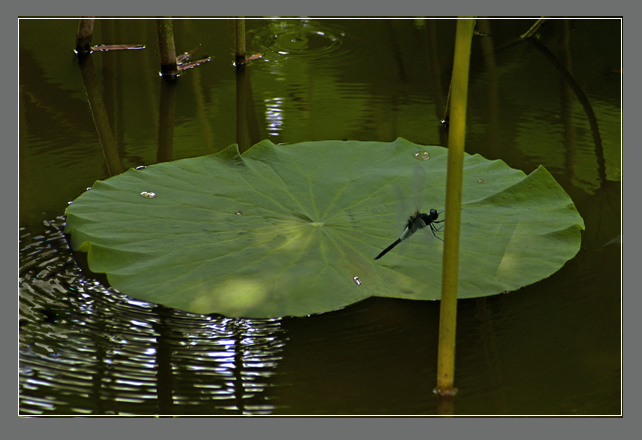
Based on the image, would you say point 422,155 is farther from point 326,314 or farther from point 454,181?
point 454,181

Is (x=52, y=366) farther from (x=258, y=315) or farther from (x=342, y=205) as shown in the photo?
(x=342, y=205)

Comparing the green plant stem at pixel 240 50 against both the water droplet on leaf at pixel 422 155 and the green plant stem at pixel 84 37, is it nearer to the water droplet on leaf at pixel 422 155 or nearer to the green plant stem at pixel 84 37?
the green plant stem at pixel 84 37

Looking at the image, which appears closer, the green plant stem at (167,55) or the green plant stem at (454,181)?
the green plant stem at (454,181)

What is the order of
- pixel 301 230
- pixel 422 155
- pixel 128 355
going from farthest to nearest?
pixel 422 155
pixel 301 230
pixel 128 355

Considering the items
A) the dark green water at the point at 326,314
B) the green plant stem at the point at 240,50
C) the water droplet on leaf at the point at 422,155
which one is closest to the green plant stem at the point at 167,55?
the dark green water at the point at 326,314

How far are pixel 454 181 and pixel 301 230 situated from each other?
772 mm

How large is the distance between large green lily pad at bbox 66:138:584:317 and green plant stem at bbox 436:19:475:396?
0.37 meters

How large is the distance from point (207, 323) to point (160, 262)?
24 cm

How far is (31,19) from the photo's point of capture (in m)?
4.53

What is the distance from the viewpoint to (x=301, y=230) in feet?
6.71

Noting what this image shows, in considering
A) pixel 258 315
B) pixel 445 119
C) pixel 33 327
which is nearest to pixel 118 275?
pixel 33 327

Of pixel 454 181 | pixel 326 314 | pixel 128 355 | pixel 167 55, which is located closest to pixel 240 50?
pixel 167 55

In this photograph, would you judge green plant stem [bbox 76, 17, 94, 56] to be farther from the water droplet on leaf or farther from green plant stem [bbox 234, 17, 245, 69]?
the water droplet on leaf

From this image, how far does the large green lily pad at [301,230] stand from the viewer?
1838 millimetres
